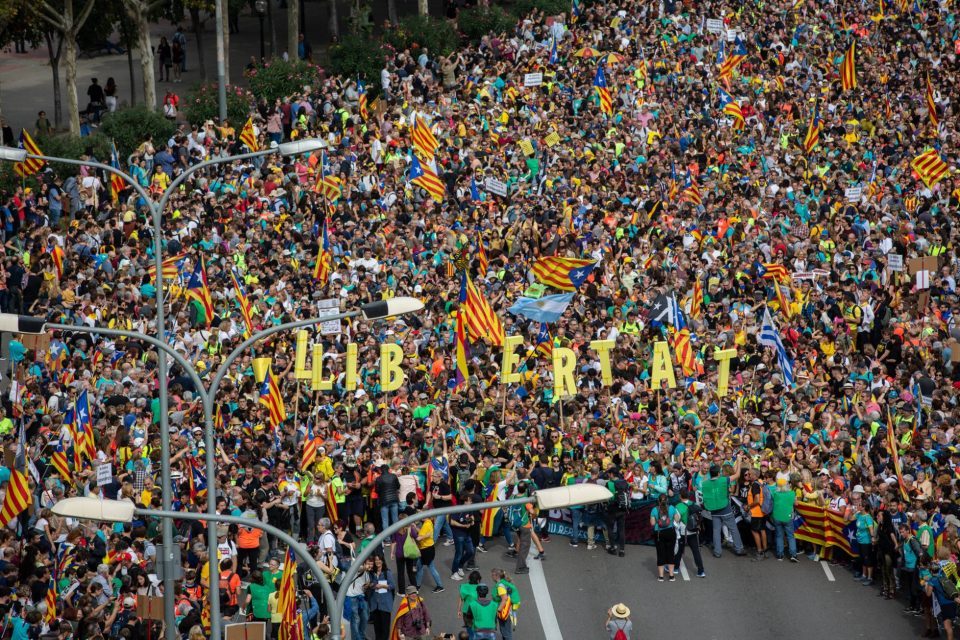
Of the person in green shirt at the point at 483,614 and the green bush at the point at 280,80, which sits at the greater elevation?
the green bush at the point at 280,80

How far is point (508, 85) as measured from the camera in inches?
1704

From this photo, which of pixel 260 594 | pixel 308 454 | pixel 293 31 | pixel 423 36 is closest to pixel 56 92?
pixel 293 31

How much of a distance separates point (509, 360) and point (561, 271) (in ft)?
10.8

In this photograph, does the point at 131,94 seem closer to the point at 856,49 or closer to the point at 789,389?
the point at 856,49

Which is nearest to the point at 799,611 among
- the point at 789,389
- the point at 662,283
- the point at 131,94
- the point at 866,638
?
the point at 866,638

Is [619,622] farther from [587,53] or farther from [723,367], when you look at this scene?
[587,53]

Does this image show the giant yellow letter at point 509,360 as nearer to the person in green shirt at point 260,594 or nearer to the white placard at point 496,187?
the person in green shirt at point 260,594

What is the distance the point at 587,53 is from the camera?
45094 millimetres

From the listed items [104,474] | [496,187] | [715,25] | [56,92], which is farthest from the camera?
[56,92]

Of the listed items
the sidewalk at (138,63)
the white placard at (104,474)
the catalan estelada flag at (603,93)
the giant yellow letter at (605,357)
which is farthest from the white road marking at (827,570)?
the sidewalk at (138,63)

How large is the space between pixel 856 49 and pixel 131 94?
877 inches

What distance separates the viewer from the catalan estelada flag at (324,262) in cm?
3334

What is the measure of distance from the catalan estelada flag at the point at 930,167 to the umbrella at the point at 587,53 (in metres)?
10.7

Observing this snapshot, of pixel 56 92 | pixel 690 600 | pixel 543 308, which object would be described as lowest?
pixel 690 600
